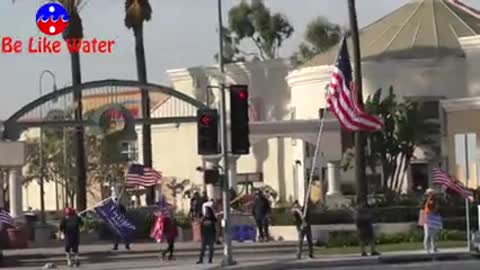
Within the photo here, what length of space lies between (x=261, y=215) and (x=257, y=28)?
55.5 m

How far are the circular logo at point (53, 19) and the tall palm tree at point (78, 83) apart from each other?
48cm

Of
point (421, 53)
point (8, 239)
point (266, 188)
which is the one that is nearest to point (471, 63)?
point (421, 53)

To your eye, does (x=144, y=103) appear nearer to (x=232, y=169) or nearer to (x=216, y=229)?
(x=232, y=169)

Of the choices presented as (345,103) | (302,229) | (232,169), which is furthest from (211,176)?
(232,169)

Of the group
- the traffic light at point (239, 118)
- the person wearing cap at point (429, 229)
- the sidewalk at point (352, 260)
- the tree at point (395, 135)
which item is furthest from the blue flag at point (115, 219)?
the tree at point (395, 135)

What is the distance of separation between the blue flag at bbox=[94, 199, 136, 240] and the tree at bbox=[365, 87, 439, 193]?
17.4 meters

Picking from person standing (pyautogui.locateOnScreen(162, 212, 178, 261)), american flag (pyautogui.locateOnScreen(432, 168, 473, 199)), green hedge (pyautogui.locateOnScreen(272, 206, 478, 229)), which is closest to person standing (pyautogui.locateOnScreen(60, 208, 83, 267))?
person standing (pyautogui.locateOnScreen(162, 212, 178, 261))

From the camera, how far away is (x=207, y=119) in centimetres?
3097

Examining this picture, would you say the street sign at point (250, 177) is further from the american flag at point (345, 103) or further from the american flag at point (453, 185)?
the american flag at point (453, 185)

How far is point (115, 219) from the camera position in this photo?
40312mm

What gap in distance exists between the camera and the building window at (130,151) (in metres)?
70.6

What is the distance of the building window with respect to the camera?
70.6 metres

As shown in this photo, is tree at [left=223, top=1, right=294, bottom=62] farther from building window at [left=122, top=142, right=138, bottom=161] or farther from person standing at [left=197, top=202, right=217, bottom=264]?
person standing at [left=197, top=202, right=217, bottom=264]

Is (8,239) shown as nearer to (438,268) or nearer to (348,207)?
(348,207)
